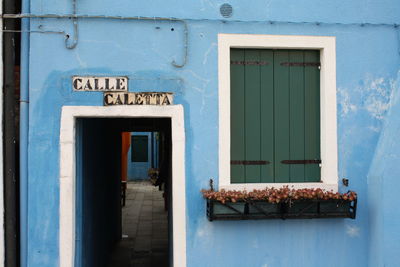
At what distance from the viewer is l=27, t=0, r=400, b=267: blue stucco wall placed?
4160 mm

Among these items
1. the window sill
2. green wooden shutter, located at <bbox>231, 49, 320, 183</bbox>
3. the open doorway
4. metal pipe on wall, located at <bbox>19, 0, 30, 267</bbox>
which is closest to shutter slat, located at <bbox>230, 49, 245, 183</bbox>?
green wooden shutter, located at <bbox>231, 49, 320, 183</bbox>

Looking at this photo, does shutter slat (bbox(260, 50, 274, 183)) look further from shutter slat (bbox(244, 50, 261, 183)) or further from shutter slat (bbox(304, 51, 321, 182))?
shutter slat (bbox(304, 51, 321, 182))

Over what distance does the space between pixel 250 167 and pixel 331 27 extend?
6.37 feet

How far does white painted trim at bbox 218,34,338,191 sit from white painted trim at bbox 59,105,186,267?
1.59 ft

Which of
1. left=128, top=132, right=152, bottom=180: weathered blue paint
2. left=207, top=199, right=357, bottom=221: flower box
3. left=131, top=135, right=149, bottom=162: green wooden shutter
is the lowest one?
left=128, top=132, right=152, bottom=180: weathered blue paint

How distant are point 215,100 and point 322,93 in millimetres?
1334

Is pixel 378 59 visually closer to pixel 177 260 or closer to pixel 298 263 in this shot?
pixel 298 263

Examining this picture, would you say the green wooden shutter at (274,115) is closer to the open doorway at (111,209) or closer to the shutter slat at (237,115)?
the shutter slat at (237,115)

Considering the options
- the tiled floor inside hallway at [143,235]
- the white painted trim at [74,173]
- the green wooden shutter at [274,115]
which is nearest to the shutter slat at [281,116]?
the green wooden shutter at [274,115]

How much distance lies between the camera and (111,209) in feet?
26.2

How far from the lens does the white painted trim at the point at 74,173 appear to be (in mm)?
4156

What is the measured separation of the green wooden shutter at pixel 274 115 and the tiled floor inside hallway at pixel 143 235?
3.70m

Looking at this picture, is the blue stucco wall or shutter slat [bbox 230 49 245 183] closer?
the blue stucco wall

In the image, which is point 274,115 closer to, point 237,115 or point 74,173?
point 237,115
